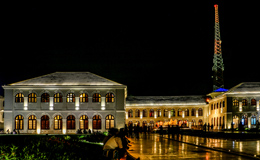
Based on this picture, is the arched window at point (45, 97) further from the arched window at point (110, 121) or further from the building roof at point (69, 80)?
the arched window at point (110, 121)

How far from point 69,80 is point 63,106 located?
3819 millimetres

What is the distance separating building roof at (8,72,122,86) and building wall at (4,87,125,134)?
747 mm

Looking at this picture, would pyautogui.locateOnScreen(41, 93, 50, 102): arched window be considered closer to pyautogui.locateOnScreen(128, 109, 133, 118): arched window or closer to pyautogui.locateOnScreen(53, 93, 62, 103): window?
pyautogui.locateOnScreen(53, 93, 62, 103): window

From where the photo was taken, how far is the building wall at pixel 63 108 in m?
50.5

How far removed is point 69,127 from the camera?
167 feet

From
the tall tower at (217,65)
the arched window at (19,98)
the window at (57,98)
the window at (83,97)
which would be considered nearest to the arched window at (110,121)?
the window at (83,97)

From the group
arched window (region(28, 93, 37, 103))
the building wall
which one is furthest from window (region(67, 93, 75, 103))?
arched window (region(28, 93, 37, 103))

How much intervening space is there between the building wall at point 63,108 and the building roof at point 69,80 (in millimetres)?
747

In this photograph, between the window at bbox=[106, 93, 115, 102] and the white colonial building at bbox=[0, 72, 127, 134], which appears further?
the window at bbox=[106, 93, 115, 102]

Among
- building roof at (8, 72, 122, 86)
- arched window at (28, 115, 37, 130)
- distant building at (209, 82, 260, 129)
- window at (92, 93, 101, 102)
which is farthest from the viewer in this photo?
distant building at (209, 82, 260, 129)

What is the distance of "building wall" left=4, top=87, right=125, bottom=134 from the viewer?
50.5 m

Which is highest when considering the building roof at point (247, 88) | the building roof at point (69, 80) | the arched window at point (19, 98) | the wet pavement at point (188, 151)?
the building roof at point (69, 80)

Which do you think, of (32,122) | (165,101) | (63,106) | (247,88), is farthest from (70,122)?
(165,101)

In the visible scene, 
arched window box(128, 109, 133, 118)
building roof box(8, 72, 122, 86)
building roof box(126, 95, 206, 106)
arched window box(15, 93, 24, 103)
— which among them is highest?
building roof box(8, 72, 122, 86)
